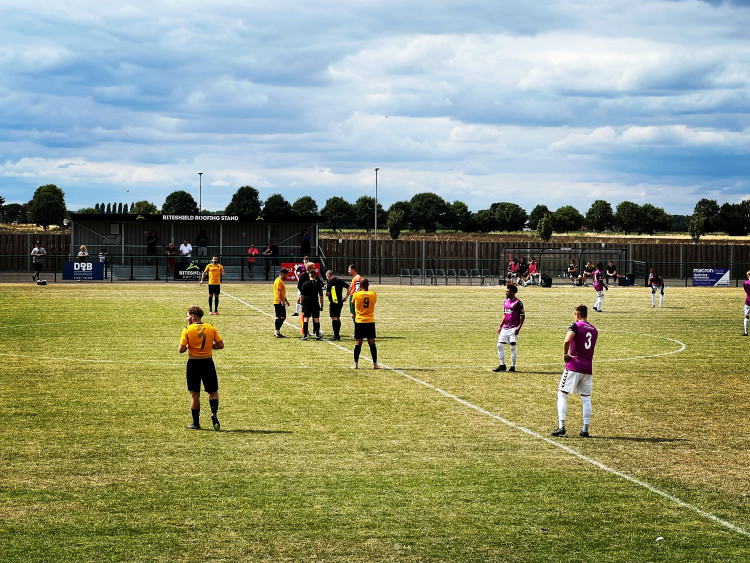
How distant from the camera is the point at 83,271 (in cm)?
5638

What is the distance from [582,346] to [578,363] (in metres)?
0.26

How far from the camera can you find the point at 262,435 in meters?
13.3

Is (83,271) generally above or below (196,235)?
below

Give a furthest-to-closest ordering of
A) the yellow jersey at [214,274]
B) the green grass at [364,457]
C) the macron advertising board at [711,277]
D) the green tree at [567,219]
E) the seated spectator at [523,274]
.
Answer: the green tree at [567,219]
the macron advertising board at [711,277]
the seated spectator at [523,274]
the yellow jersey at [214,274]
the green grass at [364,457]

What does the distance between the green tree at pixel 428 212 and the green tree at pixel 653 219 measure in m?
42.7

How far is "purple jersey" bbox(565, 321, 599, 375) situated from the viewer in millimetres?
13281

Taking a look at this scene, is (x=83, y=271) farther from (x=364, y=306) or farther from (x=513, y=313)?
(x=513, y=313)

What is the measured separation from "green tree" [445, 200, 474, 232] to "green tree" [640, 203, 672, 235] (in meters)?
37.2

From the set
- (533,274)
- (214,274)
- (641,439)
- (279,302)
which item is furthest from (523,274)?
(641,439)

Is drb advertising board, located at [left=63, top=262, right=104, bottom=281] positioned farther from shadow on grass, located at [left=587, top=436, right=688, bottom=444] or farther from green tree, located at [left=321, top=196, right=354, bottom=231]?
green tree, located at [left=321, top=196, right=354, bottom=231]

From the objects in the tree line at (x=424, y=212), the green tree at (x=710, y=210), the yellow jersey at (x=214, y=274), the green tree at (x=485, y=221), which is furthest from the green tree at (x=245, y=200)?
the yellow jersey at (x=214, y=274)

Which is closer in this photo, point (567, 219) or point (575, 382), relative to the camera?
point (575, 382)

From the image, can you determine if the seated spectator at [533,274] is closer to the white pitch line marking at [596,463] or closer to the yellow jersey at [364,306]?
the yellow jersey at [364,306]

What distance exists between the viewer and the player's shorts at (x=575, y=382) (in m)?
13.4
